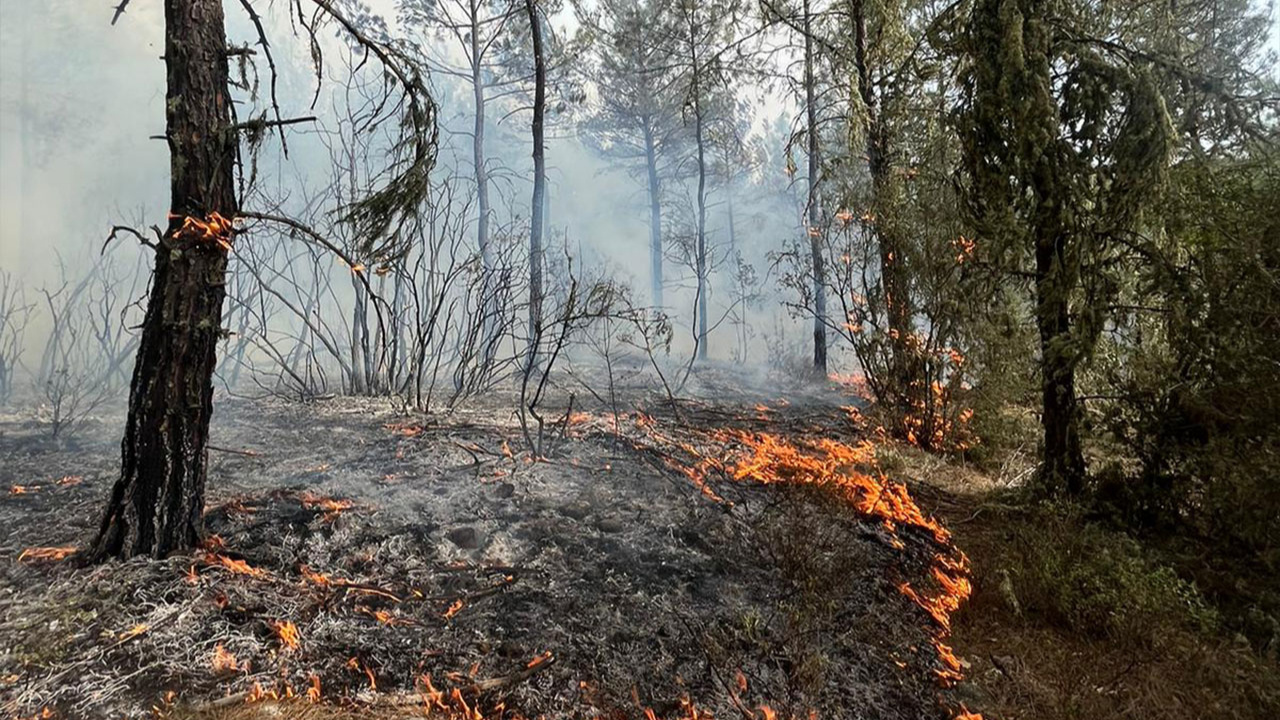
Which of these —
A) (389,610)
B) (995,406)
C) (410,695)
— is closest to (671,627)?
(410,695)

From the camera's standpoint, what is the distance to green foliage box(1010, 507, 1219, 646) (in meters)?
2.48

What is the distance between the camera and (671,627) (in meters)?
2.27

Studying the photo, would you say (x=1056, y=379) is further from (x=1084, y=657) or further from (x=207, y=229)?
(x=207, y=229)

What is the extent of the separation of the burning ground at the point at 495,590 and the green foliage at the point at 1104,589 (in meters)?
0.35

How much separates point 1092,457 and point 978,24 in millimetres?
3008

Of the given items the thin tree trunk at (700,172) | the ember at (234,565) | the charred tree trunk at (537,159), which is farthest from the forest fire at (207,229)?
the thin tree trunk at (700,172)

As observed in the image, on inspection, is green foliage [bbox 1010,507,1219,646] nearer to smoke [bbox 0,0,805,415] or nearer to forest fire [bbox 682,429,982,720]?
forest fire [bbox 682,429,982,720]

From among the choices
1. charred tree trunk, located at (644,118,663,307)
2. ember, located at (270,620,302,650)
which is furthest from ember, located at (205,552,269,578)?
charred tree trunk, located at (644,118,663,307)

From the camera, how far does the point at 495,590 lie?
2406mm

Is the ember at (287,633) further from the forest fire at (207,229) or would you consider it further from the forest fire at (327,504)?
the forest fire at (207,229)

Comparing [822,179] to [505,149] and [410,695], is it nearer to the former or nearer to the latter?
[410,695]

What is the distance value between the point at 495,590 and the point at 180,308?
1672 mm

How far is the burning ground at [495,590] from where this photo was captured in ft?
6.14

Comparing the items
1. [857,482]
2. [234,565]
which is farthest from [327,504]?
[857,482]
